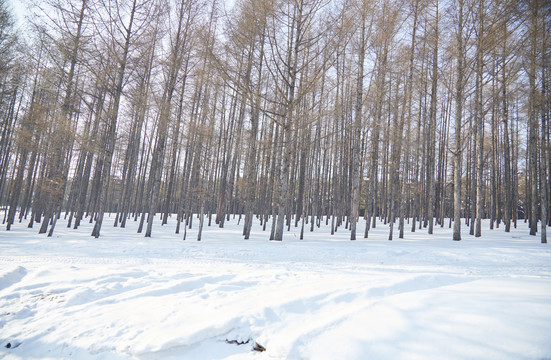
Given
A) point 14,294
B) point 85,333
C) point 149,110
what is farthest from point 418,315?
point 149,110

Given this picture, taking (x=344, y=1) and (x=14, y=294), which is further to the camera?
(x=344, y=1)

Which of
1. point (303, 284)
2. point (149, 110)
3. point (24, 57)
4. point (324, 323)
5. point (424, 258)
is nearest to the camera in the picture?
point (324, 323)

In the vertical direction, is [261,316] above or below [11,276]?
above

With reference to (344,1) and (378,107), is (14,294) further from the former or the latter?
(378,107)

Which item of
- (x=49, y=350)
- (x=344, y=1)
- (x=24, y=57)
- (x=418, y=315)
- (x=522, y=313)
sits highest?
(x=344, y=1)

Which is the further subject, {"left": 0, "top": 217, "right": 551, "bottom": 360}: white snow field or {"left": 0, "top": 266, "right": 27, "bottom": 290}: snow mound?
{"left": 0, "top": 266, "right": 27, "bottom": 290}: snow mound

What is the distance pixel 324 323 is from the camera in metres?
2.24

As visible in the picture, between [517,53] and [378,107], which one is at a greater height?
[517,53]

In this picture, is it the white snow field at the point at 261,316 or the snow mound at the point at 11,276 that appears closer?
the white snow field at the point at 261,316

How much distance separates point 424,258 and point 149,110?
44.4ft

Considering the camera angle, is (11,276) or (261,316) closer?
(261,316)

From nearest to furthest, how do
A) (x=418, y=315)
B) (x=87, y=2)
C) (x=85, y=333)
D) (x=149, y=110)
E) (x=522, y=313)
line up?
1. (x=522, y=313)
2. (x=418, y=315)
3. (x=85, y=333)
4. (x=87, y=2)
5. (x=149, y=110)

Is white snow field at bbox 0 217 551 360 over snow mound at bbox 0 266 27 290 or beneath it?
over

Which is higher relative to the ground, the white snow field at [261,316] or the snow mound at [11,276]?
the white snow field at [261,316]
